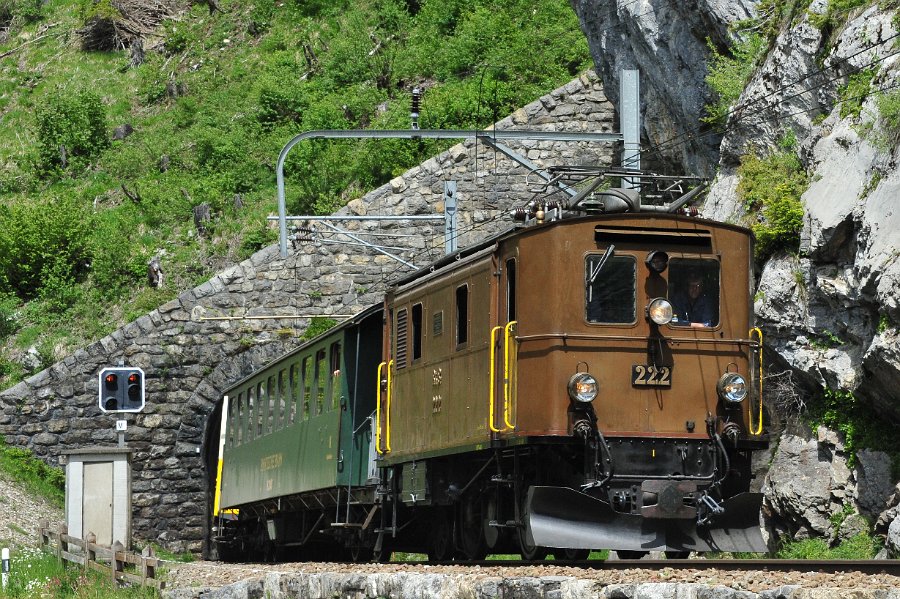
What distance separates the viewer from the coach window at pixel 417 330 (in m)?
15.0

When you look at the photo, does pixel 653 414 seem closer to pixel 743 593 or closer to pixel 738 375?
pixel 738 375

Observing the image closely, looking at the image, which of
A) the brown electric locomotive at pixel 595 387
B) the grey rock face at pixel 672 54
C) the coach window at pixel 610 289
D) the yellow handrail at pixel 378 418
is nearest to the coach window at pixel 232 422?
the grey rock face at pixel 672 54

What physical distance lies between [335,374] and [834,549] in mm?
6484

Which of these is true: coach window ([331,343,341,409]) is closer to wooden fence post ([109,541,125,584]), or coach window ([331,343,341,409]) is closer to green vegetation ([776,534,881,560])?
wooden fence post ([109,541,125,584])

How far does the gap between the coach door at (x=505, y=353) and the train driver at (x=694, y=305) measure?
4.86ft

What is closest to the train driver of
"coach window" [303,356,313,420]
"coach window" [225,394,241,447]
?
"coach window" [303,356,313,420]

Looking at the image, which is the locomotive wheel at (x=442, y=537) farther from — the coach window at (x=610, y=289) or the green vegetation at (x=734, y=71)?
the green vegetation at (x=734, y=71)

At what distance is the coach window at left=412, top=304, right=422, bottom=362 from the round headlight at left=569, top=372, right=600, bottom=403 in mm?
3104

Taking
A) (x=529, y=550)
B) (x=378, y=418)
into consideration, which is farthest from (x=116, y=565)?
(x=529, y=550)

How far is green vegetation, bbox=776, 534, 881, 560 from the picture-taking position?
15.0m

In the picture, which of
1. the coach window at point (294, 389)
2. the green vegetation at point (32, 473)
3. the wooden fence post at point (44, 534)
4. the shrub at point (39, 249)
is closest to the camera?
the wooden fence post at point (44, 534)

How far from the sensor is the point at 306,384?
1962 centimetres

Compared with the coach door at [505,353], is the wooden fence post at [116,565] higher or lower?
lower

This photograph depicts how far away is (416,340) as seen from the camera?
49.4 feet
